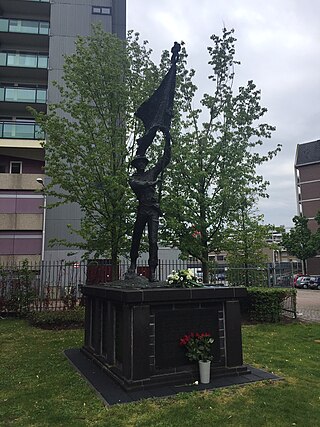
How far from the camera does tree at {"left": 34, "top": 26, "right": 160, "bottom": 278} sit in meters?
12.9

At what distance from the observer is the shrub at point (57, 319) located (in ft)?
39.3

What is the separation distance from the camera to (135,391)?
17.8 ft

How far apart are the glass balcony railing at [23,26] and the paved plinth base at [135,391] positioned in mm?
24065

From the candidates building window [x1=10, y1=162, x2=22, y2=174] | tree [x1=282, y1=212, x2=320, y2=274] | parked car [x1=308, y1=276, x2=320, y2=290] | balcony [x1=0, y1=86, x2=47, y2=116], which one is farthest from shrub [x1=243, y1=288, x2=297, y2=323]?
tree [x1=282, y1=212, x2=320, y2=274]

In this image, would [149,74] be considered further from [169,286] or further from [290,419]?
[290,419]

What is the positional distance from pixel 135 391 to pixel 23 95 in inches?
866

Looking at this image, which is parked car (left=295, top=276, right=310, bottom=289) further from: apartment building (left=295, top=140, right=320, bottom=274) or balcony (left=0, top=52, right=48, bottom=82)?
balcony (left=0, top=52, right=48, bottom=82)

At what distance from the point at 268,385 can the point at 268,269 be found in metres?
9.47

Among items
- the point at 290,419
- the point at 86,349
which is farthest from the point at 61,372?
the point at 290,419

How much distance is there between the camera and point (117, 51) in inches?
559

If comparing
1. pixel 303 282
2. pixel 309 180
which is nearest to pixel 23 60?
pixel 303 282

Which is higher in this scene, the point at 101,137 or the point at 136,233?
the point at 101,137

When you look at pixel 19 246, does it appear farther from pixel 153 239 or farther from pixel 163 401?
pixel 163 401

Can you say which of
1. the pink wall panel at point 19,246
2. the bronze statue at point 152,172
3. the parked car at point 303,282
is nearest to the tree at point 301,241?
the parked car at point 303,282
